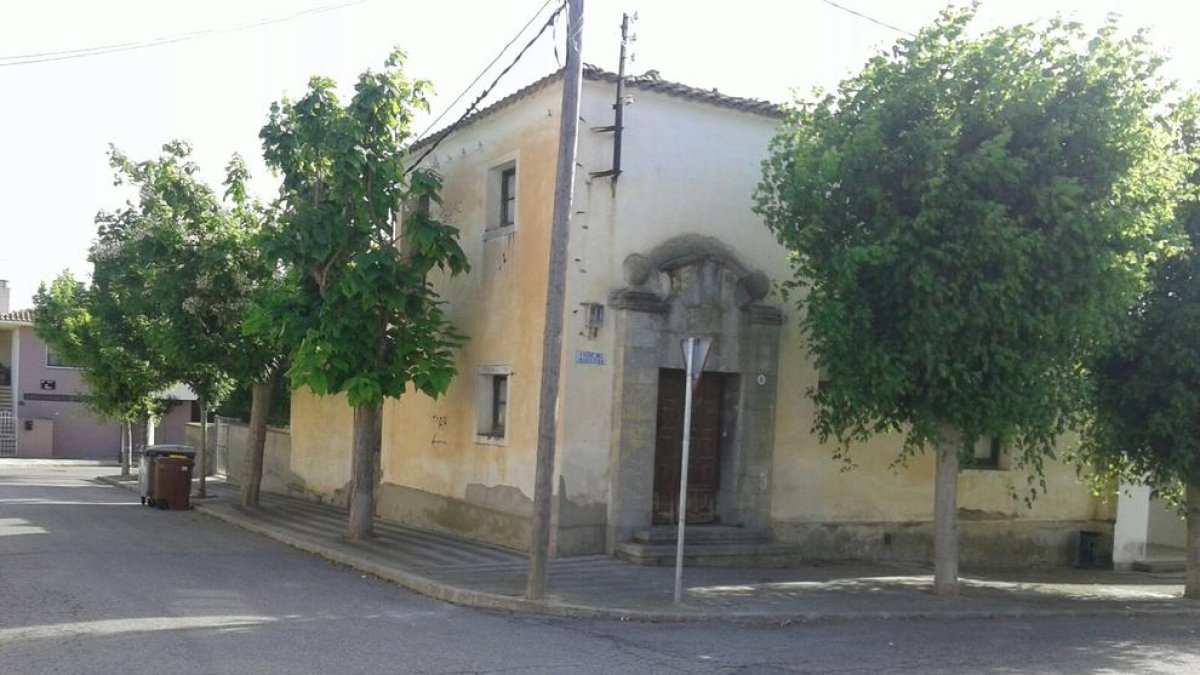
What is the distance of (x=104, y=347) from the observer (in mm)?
24297

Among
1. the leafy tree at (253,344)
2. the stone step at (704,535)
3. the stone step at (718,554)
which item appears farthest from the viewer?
the leafy tree at (253,344)

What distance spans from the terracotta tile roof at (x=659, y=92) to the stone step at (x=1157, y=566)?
954 centimetres

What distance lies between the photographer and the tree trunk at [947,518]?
13.2 metres

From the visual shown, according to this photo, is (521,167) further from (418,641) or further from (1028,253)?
(418,641)

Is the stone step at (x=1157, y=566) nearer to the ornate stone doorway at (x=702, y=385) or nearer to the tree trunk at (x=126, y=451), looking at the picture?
the ornate stone doorway at (x=702, y=385)

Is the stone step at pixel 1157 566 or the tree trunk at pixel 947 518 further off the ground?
the tree trunk at pixel 947 518

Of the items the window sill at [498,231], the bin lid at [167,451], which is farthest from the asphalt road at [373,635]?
the bin lid at [167,451]

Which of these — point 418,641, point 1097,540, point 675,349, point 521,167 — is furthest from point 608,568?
point 1097,540

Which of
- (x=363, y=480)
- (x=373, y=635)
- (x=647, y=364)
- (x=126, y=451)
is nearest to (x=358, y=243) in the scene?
(x=363, y=480)

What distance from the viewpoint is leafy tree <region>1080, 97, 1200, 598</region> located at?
13.5m

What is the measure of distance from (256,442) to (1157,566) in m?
15.5

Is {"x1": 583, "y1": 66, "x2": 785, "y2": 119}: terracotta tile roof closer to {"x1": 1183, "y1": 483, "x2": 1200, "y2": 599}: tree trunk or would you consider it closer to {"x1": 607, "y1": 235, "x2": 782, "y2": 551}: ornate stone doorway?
{"x1": 607, "y1": 235, "x2": 782, "y2": 551}: ornate stone doorway

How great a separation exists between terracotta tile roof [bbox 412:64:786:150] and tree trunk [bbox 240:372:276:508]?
721 cm

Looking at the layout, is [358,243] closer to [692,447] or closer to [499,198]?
[499,198]
